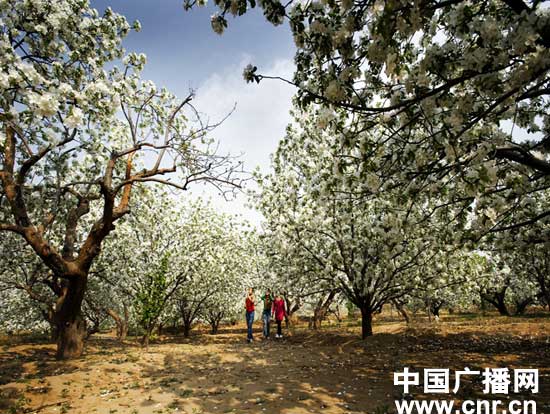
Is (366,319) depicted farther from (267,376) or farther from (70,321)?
(70,321)

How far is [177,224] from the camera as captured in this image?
2262 cm

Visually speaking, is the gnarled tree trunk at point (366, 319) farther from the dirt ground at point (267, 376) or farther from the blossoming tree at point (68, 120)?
the blossoming tree at point (68, 120)

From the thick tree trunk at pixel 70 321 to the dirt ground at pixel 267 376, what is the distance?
796 millimetres

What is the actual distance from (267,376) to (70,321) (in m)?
7.26

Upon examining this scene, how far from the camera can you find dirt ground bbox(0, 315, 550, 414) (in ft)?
24.7

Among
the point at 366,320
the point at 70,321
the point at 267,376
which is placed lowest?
the point at 267,376

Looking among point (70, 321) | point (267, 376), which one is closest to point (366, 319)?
point (267, 376)

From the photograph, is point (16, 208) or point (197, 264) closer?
point (16, 208)

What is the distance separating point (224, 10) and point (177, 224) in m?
19.4

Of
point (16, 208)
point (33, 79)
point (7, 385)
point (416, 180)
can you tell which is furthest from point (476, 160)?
point (7, 385)

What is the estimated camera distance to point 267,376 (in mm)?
10109

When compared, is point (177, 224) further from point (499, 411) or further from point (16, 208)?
Answer: point (499, 411)

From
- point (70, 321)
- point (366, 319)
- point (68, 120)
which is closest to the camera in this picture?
point (68, 120)

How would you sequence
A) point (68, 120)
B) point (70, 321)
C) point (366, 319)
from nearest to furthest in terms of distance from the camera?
point (68, 120) < point (70, 321) < point (366, 319)
